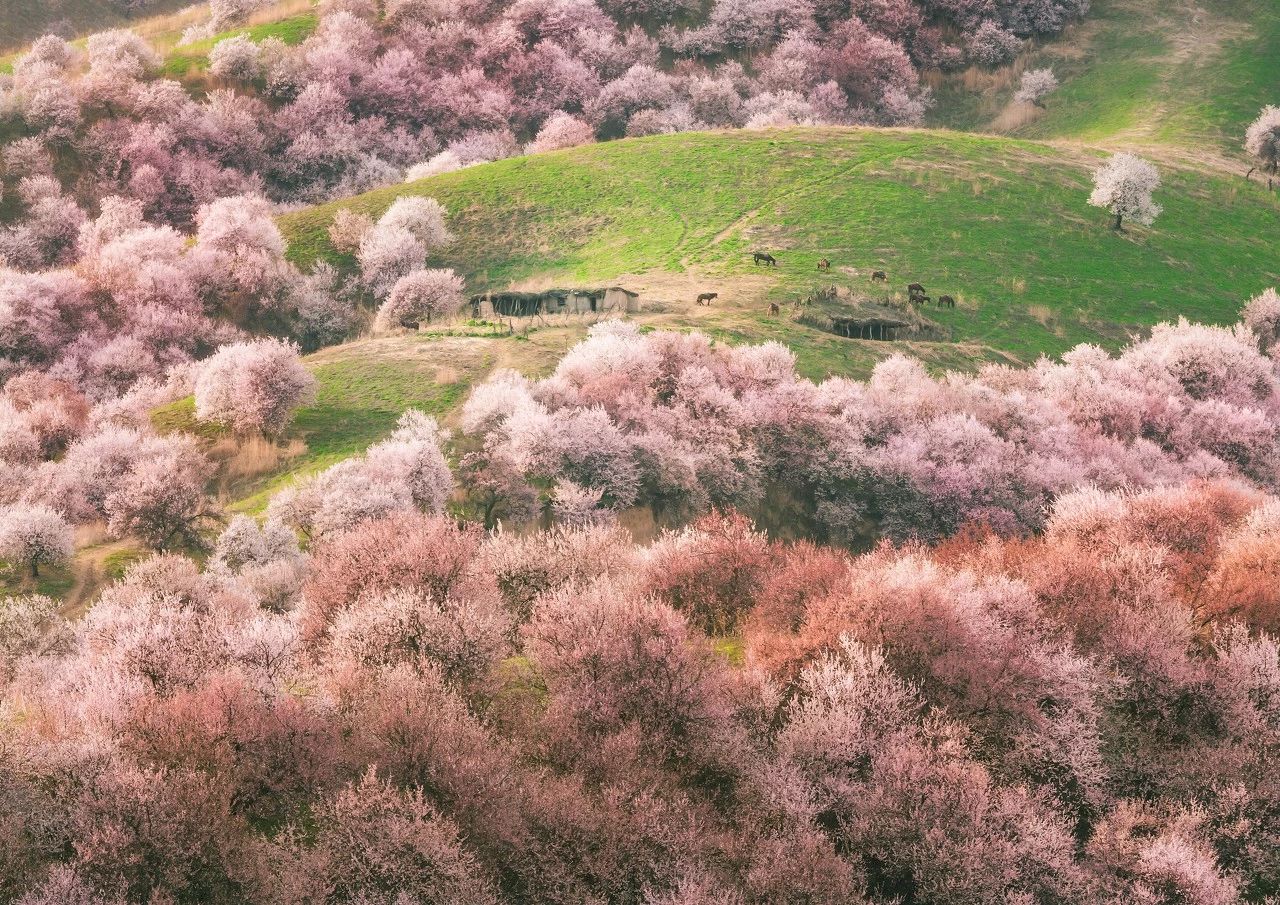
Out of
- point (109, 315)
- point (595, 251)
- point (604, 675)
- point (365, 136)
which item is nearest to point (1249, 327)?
point (595, 251)

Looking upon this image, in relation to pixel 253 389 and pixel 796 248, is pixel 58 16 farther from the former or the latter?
pixel 253 389

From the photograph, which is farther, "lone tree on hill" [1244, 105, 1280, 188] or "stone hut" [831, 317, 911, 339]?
"lone tree on hill" [1244, 105, 1280, 188]

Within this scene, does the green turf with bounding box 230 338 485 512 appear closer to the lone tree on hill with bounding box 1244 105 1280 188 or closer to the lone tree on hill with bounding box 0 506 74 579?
the lone tree on hill with bounding box 0 506 74 579

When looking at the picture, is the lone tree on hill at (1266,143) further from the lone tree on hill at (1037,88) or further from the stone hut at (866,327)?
the stone hut at (866,327)

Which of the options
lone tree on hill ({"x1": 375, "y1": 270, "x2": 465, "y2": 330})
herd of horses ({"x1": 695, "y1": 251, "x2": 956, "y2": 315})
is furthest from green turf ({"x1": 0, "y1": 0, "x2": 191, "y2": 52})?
herd of horses ({"x1": 695, "y1": 251, "x2": 956, "y2": 315})

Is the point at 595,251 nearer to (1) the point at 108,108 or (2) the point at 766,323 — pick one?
(2) the point at 766,323

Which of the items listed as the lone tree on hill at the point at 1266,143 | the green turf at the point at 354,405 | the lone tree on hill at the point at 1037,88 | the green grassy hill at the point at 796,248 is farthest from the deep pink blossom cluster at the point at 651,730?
the lone tree on hill at the point at 1037,88
